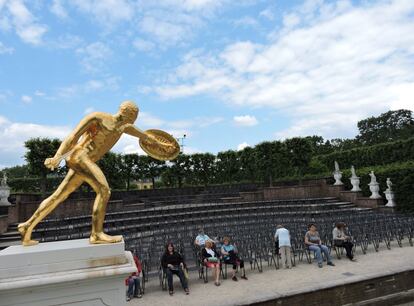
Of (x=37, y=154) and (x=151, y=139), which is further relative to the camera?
(x=37, y=154)

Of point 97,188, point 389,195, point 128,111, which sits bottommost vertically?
point 389,195

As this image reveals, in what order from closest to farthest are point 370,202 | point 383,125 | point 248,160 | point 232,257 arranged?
point 232,257 → point 370,202 → point 248,160 → point 383,125

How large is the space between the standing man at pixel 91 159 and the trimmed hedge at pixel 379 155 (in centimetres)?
2649

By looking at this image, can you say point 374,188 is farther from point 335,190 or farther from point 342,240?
point 342,240

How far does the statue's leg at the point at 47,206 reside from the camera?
148 inches

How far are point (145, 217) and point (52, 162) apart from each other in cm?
1264

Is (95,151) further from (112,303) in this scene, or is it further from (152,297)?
(152,297)

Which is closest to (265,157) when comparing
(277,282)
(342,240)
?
(342,240)

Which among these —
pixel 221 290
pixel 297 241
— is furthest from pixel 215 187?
pixel 221 290

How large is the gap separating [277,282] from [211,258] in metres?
1.79

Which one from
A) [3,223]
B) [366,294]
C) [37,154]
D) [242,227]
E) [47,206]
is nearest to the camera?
[47,206]

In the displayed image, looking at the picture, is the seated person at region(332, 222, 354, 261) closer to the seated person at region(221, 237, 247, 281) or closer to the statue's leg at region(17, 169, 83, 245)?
the seated person at region(221, 237, 247, 281)

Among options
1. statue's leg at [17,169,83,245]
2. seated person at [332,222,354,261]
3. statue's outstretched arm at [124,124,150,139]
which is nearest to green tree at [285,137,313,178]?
seated person at [332,222,354,261]

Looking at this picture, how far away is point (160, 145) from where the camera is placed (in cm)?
447
